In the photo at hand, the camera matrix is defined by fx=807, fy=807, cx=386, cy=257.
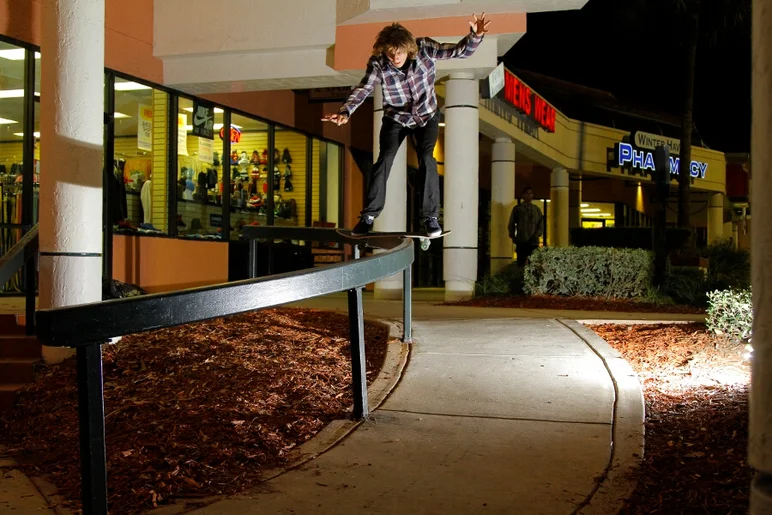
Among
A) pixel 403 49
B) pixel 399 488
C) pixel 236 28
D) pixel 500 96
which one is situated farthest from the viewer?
pixel 500 96

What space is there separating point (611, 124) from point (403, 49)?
3056 centimetres

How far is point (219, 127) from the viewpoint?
15516mm

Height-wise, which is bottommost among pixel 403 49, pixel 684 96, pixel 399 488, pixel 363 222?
pixel 399 488

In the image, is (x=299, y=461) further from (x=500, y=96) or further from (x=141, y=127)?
(x=500, y=96)

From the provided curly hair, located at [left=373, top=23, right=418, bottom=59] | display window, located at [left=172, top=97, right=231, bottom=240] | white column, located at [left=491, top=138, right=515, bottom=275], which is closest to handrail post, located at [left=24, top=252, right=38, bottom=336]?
curly hair, located at [left=373, top=23, right=418, bottom=59]

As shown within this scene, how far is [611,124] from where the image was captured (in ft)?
117

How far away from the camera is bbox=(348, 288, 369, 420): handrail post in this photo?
5324 millimetres

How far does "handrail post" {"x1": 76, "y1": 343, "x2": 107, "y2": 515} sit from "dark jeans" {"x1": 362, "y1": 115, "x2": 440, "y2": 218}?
5206 millimetres

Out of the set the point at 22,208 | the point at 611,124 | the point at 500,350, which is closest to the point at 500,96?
the point at 22,208

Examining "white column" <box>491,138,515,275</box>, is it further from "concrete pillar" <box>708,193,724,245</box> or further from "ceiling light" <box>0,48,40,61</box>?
"concrete pillar" <box>708,193,724,245</box>

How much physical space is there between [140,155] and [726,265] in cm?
1236

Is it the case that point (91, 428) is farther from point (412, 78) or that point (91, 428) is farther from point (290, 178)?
point (290, 178)

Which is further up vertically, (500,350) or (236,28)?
(236,28)

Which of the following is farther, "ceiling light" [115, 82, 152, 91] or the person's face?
"ceiling light" [115, 82, 152, 91]
